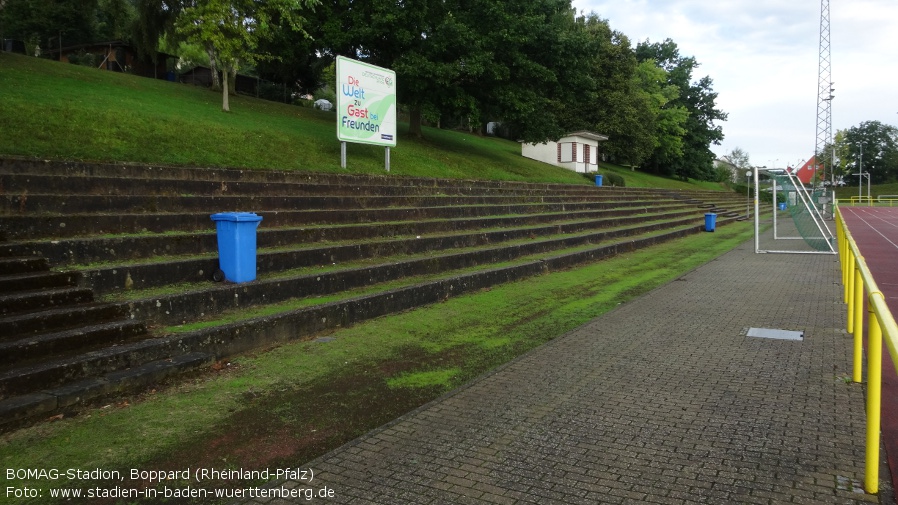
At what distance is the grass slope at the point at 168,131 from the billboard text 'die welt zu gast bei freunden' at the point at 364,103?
867mm

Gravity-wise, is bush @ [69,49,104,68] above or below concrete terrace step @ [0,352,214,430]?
above

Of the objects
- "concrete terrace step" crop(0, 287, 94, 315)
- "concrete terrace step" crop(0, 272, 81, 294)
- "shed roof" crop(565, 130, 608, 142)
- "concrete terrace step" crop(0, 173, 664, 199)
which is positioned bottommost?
"concrete terrace step" crop(0, 287, 94, 315)

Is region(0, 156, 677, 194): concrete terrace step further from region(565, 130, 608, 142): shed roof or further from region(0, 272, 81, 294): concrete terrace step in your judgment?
region(565, 130, 608, 142): shed roof

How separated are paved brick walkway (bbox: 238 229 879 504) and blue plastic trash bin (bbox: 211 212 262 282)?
3482 millimetres

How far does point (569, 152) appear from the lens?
124 ft

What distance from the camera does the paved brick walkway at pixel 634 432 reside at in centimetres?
345

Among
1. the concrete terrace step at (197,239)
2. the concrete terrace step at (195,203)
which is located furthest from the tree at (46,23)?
the concrete terrace step at (197,239)

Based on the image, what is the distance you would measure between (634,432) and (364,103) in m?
13.4

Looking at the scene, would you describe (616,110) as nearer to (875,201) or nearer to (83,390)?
(875,201)

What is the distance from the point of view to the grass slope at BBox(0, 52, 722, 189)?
10500mm

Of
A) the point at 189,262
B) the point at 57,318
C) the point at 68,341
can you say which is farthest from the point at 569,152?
the point at 68,341

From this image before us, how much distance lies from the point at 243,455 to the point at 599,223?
16777 mm

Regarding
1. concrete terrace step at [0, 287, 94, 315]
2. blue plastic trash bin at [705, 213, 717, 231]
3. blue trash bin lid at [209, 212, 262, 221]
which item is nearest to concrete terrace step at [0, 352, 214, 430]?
concrete terrace step at [0, 287, 94, 315]

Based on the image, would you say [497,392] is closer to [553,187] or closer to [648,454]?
[648,454]
